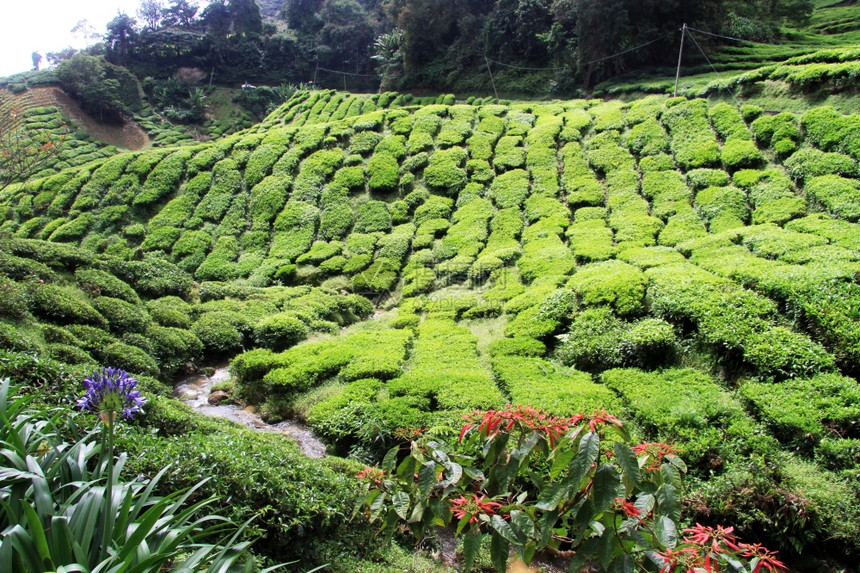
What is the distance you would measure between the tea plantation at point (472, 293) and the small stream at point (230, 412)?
9.3 inches

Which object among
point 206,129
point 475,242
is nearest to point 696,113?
point 475,242

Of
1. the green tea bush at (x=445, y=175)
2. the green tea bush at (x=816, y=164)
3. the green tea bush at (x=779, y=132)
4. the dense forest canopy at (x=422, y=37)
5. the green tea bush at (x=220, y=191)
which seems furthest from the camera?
the dense forest canopy at (x=422, y=37)

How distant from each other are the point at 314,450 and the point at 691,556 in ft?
18.8

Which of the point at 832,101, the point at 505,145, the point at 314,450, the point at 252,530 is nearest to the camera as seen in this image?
the point at 252,530

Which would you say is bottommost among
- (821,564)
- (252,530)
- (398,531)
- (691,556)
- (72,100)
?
(821,564)

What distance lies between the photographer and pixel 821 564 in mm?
5098

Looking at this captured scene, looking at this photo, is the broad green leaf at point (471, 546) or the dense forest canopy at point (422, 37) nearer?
the broad green leaf at point (471, 546)

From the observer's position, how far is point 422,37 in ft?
107

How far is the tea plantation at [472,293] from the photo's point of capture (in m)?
5.61

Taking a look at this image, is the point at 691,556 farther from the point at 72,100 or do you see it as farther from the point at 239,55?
the point at 239,55

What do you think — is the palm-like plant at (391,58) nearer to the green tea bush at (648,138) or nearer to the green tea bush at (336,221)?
the green tea bush at (336,221)

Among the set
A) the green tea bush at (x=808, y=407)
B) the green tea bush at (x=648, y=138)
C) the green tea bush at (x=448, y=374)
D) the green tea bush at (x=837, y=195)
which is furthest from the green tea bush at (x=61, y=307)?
the green tea bush at (x=648, y=138)

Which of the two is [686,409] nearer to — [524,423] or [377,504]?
[524,423]

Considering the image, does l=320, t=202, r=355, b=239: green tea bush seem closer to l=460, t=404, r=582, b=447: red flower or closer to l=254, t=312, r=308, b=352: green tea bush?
l=254, t=312, r=308, b=352: green tea bush
